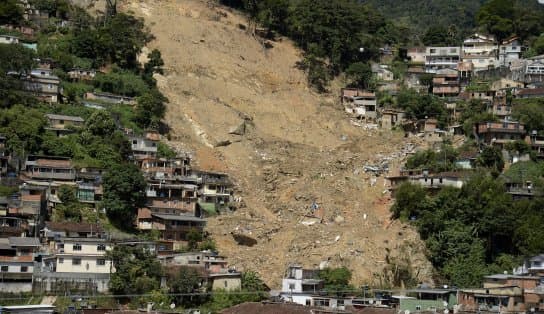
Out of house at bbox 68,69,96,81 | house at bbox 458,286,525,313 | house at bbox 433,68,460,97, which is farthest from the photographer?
house at bbox 433,68,460,97

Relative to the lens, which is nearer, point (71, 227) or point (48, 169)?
point (71, 227)

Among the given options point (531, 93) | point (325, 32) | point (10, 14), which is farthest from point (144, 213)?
point (325, 32)

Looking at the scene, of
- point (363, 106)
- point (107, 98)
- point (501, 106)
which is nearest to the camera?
point (107, 98)

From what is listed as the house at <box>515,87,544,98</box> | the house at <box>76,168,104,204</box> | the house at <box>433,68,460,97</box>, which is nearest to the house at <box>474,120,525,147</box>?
the house at <box>515,87,544,98</box>

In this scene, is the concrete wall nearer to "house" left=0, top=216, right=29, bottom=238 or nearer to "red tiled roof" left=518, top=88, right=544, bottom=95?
"house" left=0, top=216, right=29, bottom=238

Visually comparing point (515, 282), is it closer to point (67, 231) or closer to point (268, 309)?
point (268, 309)

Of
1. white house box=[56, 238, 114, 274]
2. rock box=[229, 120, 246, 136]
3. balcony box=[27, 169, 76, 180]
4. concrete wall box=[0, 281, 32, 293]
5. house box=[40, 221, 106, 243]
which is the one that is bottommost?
concrete wall box=[0, 281, 32, 293]
